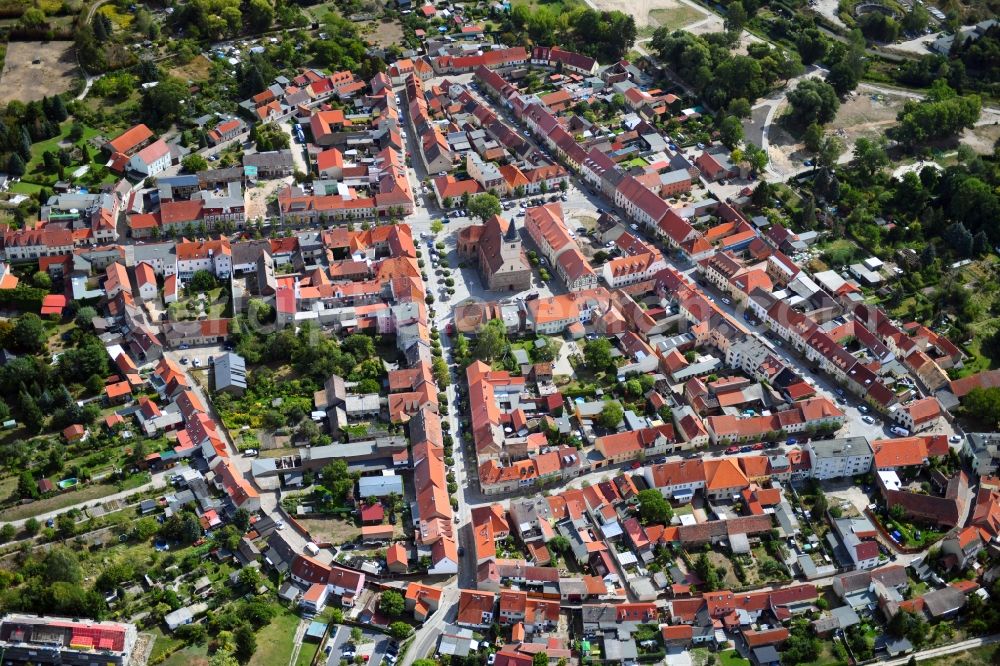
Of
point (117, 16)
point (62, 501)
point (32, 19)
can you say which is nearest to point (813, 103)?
point (62, 501)

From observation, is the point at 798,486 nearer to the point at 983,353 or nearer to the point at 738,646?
the point at 738,646

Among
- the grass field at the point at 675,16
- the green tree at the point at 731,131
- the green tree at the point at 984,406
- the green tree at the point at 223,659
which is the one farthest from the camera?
the grass field at the point at 675,16

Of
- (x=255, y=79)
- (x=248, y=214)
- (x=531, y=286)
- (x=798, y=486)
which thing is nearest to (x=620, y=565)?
(x=798, y=486)

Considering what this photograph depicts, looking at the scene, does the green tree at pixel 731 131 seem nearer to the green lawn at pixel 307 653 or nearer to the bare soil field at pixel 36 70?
the green lawn at pixel 307 653

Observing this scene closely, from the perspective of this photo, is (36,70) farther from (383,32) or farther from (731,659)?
(731,659)

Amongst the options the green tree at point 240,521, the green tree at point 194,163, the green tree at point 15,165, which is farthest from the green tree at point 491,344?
the green tree at point 15,165
